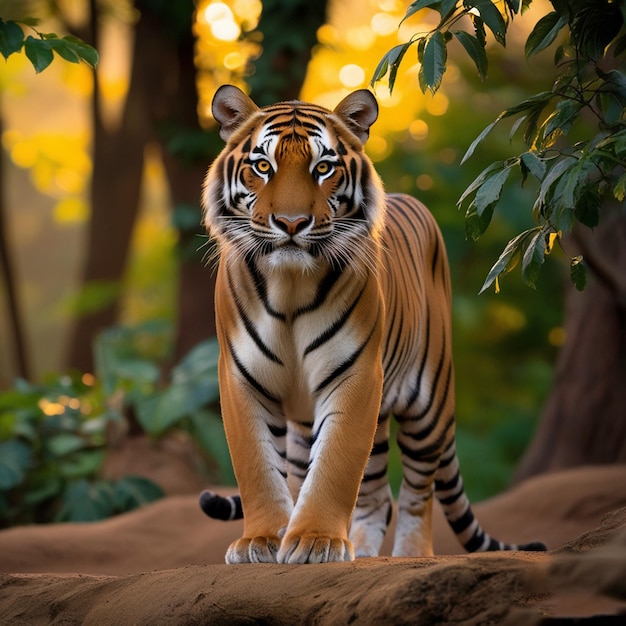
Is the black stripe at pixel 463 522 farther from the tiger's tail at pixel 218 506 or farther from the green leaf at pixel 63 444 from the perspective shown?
the green leaf at pixel 63 444

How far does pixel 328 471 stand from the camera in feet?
11.8

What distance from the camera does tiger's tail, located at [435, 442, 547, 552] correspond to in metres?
5.12

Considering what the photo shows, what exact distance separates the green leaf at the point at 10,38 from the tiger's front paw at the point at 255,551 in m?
1.89

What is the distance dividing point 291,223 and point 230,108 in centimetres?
74

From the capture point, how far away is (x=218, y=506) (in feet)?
14.2

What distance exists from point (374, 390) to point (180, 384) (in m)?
4.43

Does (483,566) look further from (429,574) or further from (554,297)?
(554,297)

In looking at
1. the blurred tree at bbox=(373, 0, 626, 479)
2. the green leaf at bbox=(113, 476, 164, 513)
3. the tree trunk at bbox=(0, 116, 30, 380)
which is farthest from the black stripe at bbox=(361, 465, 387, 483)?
the tree trunk at bbox=(0, 116, 30, 380)

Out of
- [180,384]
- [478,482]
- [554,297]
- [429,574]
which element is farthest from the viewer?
[554,297]

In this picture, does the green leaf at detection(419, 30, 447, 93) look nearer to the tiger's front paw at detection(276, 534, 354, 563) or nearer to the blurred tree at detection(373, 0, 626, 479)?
the blurred tree at detection(373, 0, 626, 479)

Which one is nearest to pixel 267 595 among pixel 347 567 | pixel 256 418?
pixel 347 567

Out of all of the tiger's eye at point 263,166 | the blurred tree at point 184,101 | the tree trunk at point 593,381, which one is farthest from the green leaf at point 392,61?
the blurred tree at point 184,101

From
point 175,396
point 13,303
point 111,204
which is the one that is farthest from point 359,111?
point 13,303

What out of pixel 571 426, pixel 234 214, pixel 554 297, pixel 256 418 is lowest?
pixel 256 418
